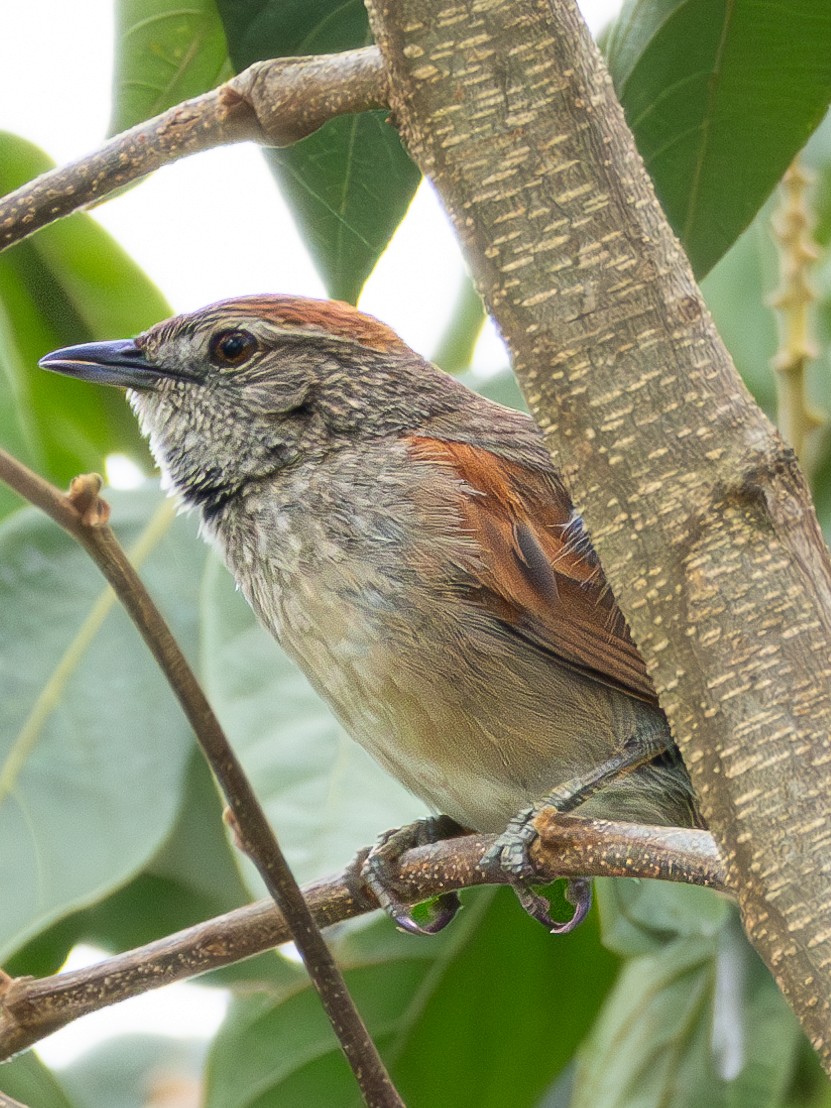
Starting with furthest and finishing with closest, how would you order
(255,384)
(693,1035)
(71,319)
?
(71,319), (693,1035), (255,384)

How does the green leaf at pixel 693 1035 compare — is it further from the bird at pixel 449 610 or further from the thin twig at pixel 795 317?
the thin twig at pixel 795 317

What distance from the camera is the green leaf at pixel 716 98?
2.33 meters

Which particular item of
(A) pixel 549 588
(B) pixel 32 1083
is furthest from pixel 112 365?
(B) pixel 32 1083

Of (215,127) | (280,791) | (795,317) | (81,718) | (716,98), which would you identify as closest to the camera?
(215,127)

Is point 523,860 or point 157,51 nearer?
point 523,860

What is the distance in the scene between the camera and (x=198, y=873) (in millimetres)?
3395

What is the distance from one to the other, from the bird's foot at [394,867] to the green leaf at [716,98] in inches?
45.5

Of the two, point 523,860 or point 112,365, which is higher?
point 112,365

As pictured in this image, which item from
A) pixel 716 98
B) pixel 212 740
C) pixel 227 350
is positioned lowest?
pixel 212 740

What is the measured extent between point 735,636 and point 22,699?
2.32 m

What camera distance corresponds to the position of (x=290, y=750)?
3.04m

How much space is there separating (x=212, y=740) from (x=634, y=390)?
1.96ft

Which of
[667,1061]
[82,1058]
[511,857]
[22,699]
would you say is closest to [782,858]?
[511,857]

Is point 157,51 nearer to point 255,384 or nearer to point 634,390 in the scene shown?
point 255,384
